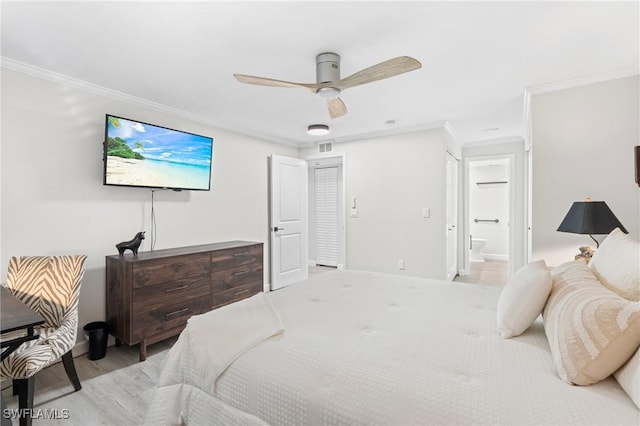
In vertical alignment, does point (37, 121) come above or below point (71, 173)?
above

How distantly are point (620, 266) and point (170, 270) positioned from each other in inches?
121

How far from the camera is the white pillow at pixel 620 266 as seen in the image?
1265 millimetres

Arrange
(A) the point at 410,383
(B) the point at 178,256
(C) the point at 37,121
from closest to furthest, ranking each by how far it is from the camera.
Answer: (A) the point at 410,383 < (C) the point at 37,121 < (B) the point at 178,256

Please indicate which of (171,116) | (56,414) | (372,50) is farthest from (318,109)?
(56,414)

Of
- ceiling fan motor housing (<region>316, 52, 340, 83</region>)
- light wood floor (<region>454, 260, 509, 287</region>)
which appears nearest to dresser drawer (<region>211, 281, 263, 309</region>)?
ceiling fan motor housing (<region>316, 52, 340, 83</region>)

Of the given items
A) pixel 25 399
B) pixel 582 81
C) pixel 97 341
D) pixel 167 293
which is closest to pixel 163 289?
pixel 167 293

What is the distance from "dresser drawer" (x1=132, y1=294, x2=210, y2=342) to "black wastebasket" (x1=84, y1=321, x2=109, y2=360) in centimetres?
32

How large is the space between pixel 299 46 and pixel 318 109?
1.38m

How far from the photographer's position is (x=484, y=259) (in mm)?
7141

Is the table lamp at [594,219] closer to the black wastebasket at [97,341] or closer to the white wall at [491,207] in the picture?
the black wastebasket at [97,341]

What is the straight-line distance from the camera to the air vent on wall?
200 inches

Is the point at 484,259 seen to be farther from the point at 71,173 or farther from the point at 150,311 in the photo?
the point at 71,173

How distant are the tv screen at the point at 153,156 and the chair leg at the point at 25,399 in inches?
62.5

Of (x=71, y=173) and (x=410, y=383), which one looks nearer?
(x=410, y=383)
